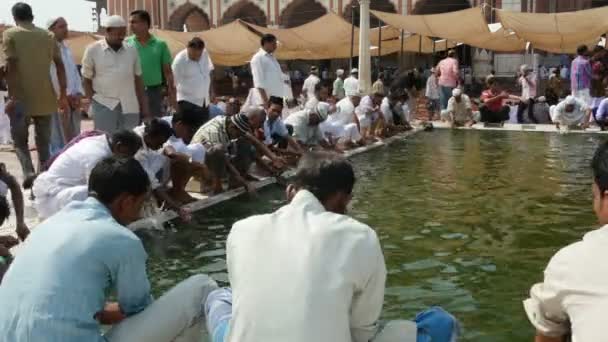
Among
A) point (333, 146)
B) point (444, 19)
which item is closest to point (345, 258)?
point (333, 146)

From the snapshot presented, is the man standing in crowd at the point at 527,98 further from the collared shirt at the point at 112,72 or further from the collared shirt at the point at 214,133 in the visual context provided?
the collared shirt at the point at 112,72

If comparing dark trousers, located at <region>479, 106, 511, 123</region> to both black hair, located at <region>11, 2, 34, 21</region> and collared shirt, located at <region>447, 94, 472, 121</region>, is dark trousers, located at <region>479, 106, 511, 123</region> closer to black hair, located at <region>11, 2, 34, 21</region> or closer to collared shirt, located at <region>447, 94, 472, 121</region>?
collared shirt, located at <region>447, 94, 472, 121</region>

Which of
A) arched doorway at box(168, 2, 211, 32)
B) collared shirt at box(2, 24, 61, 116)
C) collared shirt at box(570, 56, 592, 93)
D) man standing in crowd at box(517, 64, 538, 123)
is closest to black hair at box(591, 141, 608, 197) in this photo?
collared shirt at box(2, 24, 61, 116)

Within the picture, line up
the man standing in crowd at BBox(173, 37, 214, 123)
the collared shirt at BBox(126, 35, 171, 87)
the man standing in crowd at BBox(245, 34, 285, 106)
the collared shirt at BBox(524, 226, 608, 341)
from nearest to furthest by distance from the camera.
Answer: the collared shirt at BBox(524, 226, 608, 341), the collared shirt at BBox(126, 35, 171, 87), the man standing in crowd at BBox(173, 37, 214, 123), the man standing in crowd at BBox(245, 34, 285, 106)

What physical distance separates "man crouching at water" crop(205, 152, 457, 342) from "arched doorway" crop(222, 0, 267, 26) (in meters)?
39.8

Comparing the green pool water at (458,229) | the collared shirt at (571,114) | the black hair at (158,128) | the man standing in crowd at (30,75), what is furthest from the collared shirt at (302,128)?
the collared shirt at (571,114)

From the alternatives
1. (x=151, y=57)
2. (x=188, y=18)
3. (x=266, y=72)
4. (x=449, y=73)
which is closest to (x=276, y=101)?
(x=266, y=72)

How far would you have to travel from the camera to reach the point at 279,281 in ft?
8.57

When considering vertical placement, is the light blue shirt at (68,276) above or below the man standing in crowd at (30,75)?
below

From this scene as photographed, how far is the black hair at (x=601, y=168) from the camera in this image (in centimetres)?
242

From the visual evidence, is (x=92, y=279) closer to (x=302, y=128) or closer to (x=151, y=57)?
(x=151, y=57)

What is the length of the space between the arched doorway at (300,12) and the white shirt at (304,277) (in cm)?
3797

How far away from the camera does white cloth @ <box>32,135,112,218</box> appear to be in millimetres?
5508

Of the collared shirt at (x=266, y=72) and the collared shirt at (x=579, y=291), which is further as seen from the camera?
the collared shirt at (x=266, y=72)
